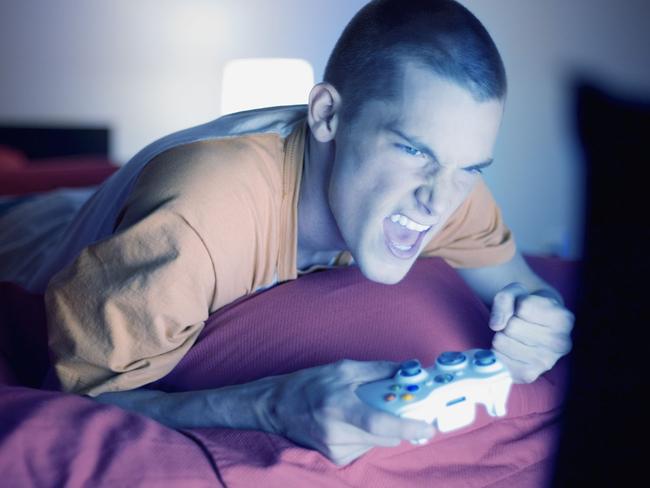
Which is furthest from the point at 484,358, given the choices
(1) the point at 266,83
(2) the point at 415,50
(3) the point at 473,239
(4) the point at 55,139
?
(4) the point at 55,139

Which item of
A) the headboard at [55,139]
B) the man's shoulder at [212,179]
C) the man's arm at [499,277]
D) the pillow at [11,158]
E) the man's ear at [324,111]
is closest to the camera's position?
the man's shoulder at [212,179]

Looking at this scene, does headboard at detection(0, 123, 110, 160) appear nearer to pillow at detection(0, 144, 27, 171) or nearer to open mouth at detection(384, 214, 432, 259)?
pillow at detection(0, 144, 27, 171)

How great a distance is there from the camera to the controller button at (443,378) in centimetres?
57

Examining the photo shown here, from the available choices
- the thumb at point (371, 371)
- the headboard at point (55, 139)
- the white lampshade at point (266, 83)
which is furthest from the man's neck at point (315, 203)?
the headboard at point (55, 139)

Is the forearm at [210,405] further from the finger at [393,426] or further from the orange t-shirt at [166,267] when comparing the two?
the finger at [393,426]

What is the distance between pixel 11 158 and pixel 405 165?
7.20 feet

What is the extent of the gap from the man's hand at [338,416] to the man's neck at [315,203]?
1.02 ft

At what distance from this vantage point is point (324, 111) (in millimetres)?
863

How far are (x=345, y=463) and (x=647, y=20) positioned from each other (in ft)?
4.92

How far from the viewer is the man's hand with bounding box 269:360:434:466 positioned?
53cm

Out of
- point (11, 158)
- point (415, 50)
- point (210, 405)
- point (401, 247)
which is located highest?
point (415, 50)

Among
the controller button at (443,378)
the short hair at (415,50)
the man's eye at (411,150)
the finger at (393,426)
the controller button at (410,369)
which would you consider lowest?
the finger at (393,426)

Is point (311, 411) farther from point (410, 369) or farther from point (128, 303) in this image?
point (128, 303)

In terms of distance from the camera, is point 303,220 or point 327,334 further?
point 303,220
